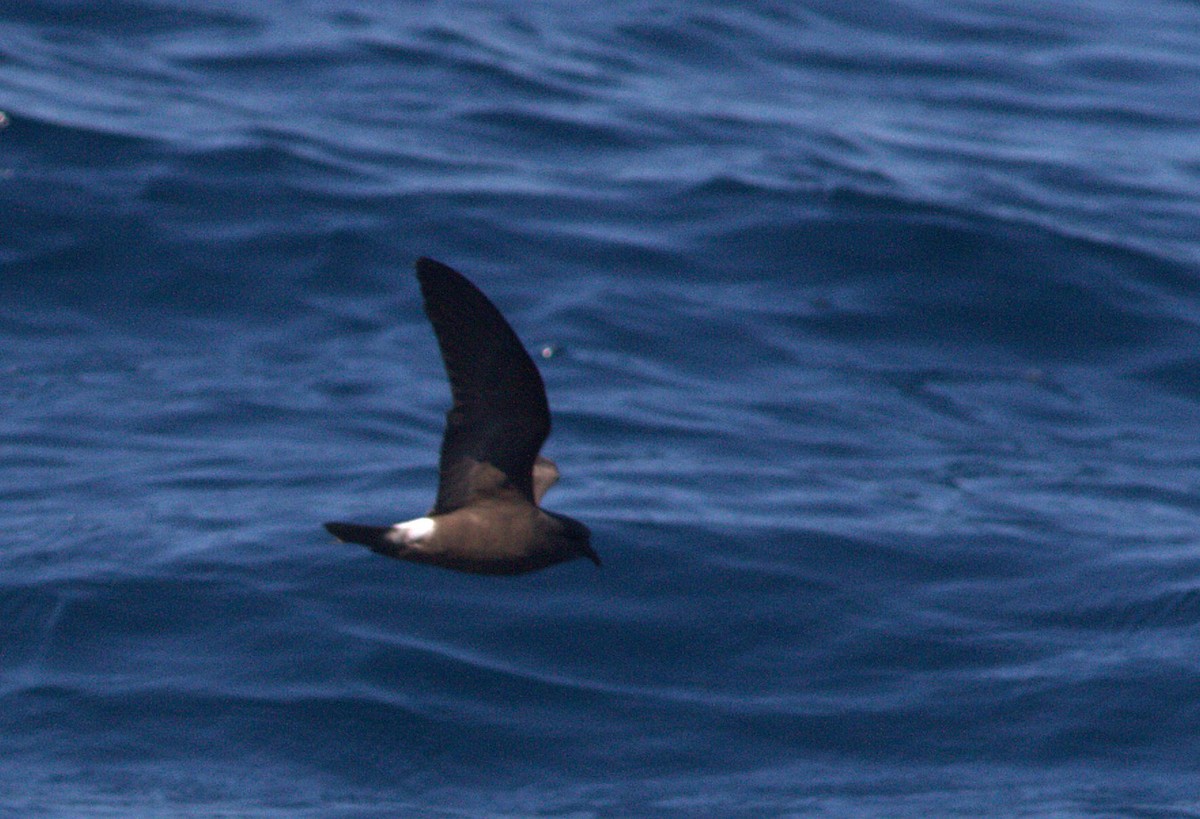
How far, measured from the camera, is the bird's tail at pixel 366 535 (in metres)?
7.16

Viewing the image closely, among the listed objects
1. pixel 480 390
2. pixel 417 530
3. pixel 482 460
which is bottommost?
pixel 417 530

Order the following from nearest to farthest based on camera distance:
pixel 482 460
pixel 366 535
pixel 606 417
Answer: pixel 366 535
pixel 482 460
pixel 606 417

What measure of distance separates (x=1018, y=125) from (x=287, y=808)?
16368mm

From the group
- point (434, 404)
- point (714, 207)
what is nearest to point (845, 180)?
point (714, 207)

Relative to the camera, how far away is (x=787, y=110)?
26.2m

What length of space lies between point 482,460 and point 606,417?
35.0 feet

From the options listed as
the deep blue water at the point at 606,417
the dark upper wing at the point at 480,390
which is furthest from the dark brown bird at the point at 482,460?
the deep blue water at the point at 606,417

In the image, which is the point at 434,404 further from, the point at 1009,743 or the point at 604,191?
the point at 1009,743

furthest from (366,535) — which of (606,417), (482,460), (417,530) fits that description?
(606,417)

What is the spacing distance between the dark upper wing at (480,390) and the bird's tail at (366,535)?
38 centimetres

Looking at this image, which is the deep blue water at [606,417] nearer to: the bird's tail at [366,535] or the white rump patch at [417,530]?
the white rump patch at [417,530]

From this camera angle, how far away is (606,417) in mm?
18219

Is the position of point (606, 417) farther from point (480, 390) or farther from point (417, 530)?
point (480, 390)

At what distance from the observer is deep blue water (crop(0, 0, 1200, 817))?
14312 mm
